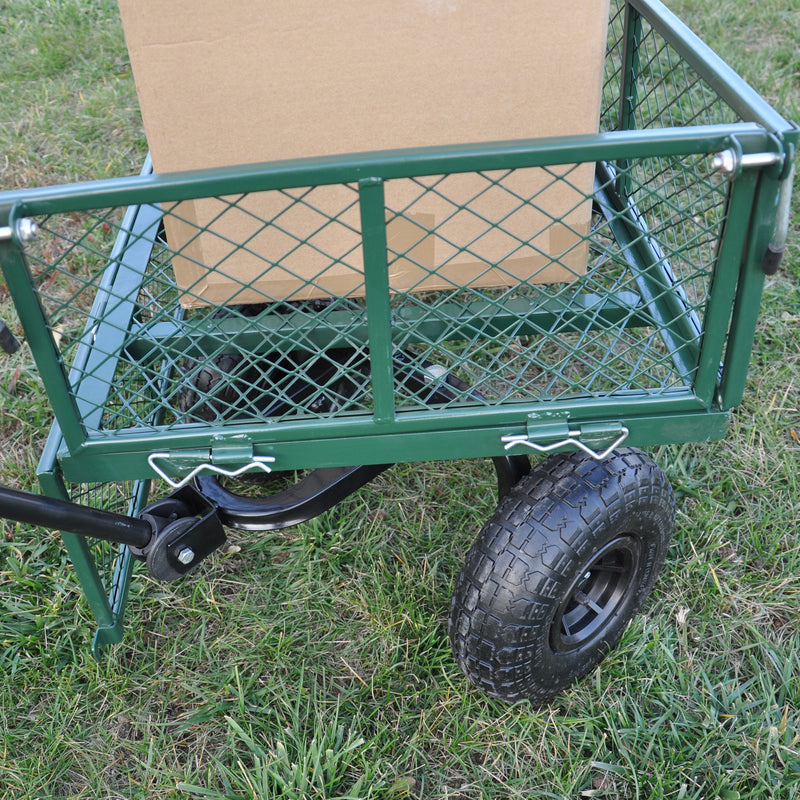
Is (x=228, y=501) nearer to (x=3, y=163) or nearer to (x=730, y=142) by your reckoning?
(x=730, y=142)

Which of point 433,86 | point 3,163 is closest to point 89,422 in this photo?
point 433,86

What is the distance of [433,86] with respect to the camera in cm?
133

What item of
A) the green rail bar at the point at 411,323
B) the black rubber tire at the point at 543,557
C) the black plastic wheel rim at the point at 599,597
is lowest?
the black plastic wheel rim at the point at 599,597

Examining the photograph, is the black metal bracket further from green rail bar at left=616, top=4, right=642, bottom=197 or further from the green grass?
green rail bar at left=616, top=4, right=642, bottom=197

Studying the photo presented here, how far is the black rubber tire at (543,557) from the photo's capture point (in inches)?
59.3

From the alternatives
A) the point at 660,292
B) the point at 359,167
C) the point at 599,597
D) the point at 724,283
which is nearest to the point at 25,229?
the point at 359,167

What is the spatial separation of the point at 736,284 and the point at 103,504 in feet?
4.79

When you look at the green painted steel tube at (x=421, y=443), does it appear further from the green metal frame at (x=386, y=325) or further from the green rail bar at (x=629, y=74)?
the green rail bar at (x=629, y=74)

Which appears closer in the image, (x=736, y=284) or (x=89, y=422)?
(x=736, y=284)

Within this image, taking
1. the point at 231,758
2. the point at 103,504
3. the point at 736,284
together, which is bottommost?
the point at 231,758

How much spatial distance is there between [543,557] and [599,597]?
35 cm

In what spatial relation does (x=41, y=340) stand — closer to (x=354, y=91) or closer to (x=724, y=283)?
(x=354, y=91)

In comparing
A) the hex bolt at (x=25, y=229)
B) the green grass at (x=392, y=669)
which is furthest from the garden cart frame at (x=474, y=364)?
the green grass at (x=392, y=669)

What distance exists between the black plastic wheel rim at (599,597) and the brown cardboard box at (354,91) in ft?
2.19
